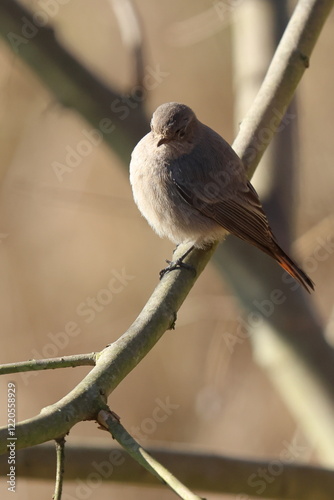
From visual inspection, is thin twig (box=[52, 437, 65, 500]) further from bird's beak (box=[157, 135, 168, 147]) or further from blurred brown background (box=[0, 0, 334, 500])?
blurred brown background (box=[0, 0, 334, 500])

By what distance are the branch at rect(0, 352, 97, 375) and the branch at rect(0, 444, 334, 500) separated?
3.63 feet

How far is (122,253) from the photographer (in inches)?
300

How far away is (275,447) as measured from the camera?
283 inches

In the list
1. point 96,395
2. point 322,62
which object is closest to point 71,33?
point 322,62

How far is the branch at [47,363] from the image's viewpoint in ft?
7.16

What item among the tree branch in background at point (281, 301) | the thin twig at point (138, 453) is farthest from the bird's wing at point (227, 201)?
the thin twig at point (138, 453)

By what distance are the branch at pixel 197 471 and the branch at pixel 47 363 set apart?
1107 millimetres

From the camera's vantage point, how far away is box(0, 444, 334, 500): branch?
11.0ft

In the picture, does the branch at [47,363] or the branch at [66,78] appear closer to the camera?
the branch at [47,363]

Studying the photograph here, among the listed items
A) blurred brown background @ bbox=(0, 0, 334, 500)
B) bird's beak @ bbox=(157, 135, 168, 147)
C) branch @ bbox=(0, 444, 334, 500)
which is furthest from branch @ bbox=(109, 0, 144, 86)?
blurred brown background @ bbox=(0, 0, 334, 500)

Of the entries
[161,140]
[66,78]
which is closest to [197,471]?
[161,140]

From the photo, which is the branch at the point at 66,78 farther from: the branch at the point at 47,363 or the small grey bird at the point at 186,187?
the branch at the point at 47,363

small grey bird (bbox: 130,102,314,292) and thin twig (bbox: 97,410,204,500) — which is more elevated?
small grey bird (bbox: 130,102,314,292)

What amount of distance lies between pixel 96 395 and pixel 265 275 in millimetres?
2263
